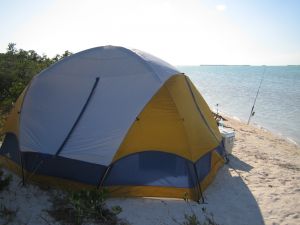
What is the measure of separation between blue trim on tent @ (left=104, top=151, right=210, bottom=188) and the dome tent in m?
0.02

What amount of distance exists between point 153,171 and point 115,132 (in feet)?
3.64

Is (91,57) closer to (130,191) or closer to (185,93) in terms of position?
(185,93)

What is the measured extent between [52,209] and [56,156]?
939mm

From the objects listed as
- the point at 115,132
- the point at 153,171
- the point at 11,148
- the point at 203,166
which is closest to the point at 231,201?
the point at 203,166

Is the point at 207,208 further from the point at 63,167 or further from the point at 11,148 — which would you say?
the point at 11,148

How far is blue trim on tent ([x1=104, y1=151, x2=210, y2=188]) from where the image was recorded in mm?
5887

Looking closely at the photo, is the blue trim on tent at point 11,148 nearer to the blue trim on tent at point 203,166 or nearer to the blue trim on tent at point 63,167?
the blue trim on tent at point 63,167

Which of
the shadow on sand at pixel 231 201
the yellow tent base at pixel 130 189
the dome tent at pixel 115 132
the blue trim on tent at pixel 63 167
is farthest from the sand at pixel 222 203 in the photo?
the blue trim on tent at pixel 63 167

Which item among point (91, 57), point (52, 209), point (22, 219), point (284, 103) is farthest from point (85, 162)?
point (284, 103)

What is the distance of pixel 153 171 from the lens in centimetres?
606

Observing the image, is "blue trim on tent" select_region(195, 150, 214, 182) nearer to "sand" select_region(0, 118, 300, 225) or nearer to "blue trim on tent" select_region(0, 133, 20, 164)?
"sand" select_region(0, 118, 300, 225)

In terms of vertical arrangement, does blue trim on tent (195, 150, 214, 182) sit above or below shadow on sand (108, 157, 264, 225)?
above

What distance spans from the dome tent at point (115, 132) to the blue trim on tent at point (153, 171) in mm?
19

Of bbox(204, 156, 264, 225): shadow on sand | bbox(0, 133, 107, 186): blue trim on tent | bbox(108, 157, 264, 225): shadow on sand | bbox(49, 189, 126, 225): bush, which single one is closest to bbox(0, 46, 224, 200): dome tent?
bbox(0, 133, 107, 186): blue trim on tent
